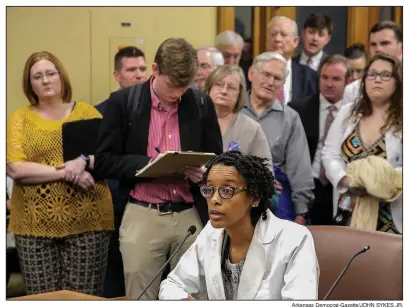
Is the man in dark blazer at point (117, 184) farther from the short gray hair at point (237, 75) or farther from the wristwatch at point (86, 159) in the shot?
the short gray hair at point (237, 75)

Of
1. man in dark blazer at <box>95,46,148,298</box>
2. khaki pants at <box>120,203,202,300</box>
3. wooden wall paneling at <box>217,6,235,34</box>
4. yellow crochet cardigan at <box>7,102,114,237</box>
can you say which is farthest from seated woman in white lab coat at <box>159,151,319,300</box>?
wooden wall paneling at <box>217,6,235,34</box>

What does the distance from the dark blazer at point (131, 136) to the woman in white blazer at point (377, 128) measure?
33.8 inches

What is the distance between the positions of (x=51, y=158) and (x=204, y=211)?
34.2 inches

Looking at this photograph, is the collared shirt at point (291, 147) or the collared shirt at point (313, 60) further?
the collared shirt at point (313, 60)

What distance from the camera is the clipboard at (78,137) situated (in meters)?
3.98

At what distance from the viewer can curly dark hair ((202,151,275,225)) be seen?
8.71 ft

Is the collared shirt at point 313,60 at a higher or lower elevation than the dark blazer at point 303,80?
higher

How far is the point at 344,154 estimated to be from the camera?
4195 mm

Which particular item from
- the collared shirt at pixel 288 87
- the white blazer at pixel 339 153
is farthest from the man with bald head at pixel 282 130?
the collared shirt at pixel 288 87

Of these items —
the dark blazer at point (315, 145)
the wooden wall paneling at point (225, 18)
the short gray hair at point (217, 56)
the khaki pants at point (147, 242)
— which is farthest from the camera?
the wooden wall paneling at point (225, 18)

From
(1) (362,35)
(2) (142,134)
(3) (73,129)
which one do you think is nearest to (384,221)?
(2) (142,134)

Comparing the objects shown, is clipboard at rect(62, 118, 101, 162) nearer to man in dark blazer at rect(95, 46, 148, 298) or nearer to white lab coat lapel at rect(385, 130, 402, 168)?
man in dark blazer at rect(95, 46, 148, 298)

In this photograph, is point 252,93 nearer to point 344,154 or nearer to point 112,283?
point 344,154

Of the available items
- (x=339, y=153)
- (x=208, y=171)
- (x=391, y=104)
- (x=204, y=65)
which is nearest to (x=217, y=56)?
(x=204, y=65)
